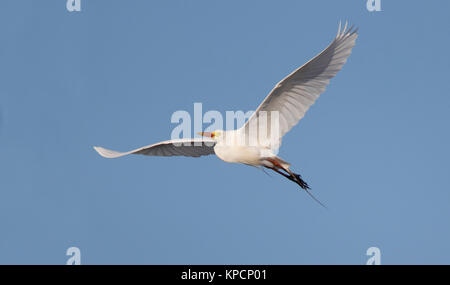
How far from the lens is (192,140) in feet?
47.7

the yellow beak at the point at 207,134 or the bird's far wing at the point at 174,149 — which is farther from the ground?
the bird's far wing at the point at 174,149

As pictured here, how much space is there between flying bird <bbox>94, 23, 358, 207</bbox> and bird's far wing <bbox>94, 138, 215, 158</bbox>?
646 millimetres

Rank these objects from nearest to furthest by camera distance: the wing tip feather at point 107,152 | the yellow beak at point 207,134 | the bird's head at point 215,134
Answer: the bird's head at point 215,134, the yellow beak at point 207,134, the wing tip feather at point 107,152

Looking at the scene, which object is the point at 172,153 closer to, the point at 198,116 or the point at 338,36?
the point at 198,116

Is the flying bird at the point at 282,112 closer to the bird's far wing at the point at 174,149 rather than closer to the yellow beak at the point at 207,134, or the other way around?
the yellow beak at the point at 207,134

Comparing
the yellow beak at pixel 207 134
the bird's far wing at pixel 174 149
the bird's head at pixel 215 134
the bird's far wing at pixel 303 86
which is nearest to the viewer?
the bird's far wing at pixel 303 86

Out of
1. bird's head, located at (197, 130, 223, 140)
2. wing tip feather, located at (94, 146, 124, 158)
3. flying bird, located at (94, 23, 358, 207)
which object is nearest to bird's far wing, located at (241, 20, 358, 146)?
flying bird, located at (94, 23, 358, 207)

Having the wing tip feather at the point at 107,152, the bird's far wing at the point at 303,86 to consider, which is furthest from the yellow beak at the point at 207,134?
the wing tip feather at the point at 107,152

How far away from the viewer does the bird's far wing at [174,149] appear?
15.0m

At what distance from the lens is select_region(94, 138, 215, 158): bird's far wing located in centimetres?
1496

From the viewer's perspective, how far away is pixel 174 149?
15781mm

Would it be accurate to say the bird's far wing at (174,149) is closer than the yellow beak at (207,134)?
No
